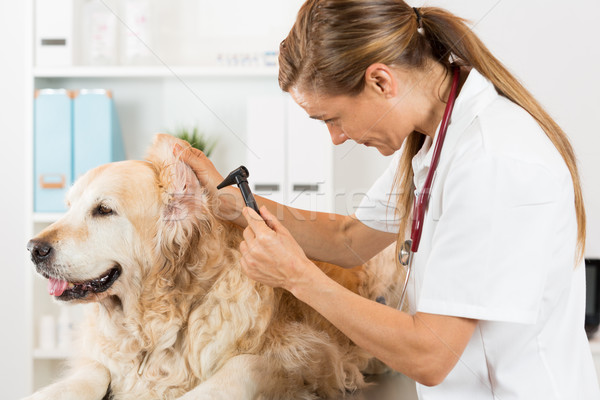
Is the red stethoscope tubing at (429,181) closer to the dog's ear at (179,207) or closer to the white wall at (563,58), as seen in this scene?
the dog's ear at (179,207)

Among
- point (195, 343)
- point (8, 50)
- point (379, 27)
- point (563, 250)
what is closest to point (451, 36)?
point (379, 27)

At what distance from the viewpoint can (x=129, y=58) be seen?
7.29 feet

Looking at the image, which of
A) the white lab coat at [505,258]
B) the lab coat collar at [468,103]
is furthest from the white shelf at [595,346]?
the lab coat collar at [468,103]

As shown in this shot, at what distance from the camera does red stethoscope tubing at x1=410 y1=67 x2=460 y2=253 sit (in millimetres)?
912

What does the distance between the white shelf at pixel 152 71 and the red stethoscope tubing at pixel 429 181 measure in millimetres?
1236

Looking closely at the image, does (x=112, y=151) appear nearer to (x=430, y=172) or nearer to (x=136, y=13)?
(x=136, y=13)

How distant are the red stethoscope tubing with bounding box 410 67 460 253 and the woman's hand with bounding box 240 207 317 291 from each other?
0.21 meters

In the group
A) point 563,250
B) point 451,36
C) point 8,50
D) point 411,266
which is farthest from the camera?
point 8,50

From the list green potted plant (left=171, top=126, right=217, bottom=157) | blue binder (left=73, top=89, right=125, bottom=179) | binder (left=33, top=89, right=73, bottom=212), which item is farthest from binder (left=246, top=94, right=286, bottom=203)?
binder (left=33, top=89, right=73, bottom=212)

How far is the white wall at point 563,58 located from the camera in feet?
6.89

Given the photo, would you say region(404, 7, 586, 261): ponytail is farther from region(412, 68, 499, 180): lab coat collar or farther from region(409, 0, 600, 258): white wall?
region(409, 0, 600, 258): white wall

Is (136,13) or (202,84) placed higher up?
(136,13)

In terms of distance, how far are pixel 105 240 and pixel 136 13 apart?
1408 mm

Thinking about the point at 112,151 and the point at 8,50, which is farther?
the point at 8,50
